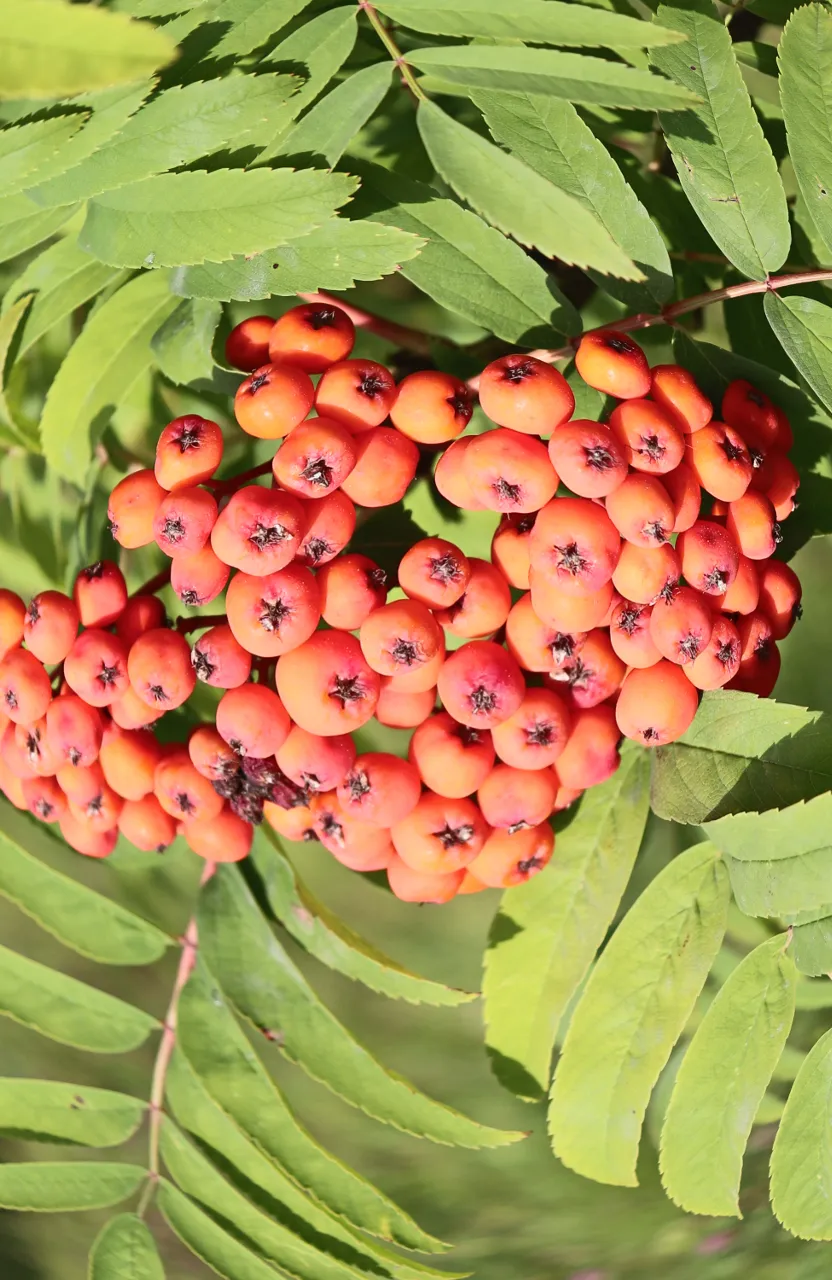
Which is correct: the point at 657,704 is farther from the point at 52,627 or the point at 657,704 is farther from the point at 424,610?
the point at 52,627

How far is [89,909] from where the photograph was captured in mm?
961

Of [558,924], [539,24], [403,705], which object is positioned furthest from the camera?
[558,924]

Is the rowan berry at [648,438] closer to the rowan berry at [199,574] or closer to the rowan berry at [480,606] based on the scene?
the rowan berry at [480,606]

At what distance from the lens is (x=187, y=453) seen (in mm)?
662

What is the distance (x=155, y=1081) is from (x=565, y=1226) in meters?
0.77

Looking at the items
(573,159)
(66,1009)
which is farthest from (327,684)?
(66,1009)

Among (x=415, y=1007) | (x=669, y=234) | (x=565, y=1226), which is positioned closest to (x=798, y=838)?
(x=669, y=234)

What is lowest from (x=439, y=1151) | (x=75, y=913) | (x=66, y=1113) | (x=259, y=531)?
(x=439, y=1151)

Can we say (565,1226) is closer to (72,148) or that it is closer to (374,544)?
(374,544)

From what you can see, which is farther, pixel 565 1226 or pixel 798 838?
pixel 565 1226

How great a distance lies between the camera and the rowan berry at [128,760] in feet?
2.43

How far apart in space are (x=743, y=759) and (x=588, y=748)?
0.10 meters

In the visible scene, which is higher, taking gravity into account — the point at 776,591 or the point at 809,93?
the point at 809,93

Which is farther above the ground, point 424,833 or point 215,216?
point 215,216
